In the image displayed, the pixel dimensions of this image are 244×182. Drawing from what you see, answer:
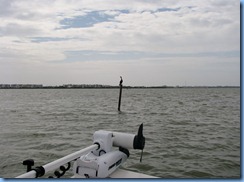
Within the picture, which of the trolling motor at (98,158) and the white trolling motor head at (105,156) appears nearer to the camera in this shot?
the trolling motor at (98,158)

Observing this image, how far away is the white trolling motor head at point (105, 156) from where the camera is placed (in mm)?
4168

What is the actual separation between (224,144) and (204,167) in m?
3.98

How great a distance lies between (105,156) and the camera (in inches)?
174

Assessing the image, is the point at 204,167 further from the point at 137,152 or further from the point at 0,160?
the point at 0,160

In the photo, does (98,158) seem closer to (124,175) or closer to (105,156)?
(105,156)

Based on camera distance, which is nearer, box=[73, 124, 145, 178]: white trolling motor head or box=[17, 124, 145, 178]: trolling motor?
box=[17, 124, 145, 178]: trolling motor

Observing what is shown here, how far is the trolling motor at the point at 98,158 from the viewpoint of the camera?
12.3 feet

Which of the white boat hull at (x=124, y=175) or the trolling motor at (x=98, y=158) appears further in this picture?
the white boat hull at (x=124, y=175)

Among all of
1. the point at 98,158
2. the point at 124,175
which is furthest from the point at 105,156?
the point at 124,175

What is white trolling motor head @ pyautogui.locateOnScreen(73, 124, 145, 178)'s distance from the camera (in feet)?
13.7

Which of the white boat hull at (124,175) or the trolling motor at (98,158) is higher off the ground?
the trolling motor at (98,158)

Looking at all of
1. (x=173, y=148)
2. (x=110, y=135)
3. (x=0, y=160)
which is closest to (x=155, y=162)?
(x=173, y=148)

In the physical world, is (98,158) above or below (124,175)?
above

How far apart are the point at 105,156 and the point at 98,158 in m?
0.16
